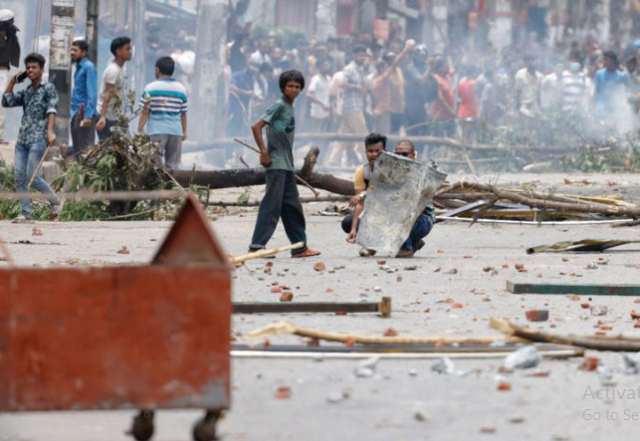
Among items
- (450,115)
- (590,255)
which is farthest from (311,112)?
(590,255)

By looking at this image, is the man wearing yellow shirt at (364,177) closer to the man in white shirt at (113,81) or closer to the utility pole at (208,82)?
the man in white shirt at (113,81)

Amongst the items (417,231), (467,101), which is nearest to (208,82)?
(467,101)

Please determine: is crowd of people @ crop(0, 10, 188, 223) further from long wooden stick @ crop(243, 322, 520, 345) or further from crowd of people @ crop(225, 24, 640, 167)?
crowd of people @ crop(225, 24, 640, 167)

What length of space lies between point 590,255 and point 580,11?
2650 cm

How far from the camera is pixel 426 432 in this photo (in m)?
4.79

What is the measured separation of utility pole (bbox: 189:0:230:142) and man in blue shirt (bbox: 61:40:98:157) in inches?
413

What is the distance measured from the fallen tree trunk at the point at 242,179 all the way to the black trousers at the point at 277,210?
2.91 m

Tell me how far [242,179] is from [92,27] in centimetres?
407

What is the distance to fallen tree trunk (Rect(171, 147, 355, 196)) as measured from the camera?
13453 millimetres

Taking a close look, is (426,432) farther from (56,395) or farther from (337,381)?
(56,395)

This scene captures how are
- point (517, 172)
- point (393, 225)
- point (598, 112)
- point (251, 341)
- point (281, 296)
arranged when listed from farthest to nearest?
point (598, 112)
point (517, 172)
point (393, 225)
point (281, 296)
point (251, 341)

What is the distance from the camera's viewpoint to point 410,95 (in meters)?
26.8

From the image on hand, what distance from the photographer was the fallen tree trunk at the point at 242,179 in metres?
13.5

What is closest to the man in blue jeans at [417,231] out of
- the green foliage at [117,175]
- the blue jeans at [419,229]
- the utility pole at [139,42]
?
the blue jeans at [419,229]
